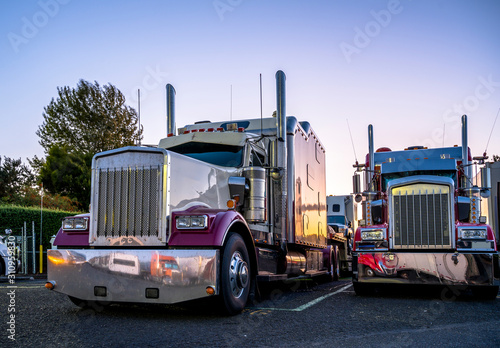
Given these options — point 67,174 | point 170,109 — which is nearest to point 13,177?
point 67,174

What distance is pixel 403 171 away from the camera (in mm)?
11047

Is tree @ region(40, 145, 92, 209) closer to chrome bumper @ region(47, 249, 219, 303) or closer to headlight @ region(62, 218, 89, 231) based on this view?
headlight @ region(62, 218, 89, 231)

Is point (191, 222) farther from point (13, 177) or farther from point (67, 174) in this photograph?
point (13, 177)

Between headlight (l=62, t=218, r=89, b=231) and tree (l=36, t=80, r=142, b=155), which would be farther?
tree (l=36, t=80, r=142, b=155)

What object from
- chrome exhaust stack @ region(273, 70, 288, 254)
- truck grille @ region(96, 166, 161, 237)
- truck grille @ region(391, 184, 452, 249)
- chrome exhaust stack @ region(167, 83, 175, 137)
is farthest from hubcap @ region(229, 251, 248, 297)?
chrome exhaust stack @ region(167, 83, 175, 137)

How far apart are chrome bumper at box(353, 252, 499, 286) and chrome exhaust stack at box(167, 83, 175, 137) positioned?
4.70 meters

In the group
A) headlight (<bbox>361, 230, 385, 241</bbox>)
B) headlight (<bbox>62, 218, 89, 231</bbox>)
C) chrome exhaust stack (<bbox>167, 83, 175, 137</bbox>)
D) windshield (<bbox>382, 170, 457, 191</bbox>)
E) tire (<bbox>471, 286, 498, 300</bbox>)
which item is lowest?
tire (<bbox>471, 286, 498, 300</bbox>)

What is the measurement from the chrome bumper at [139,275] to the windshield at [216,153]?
2.53 m

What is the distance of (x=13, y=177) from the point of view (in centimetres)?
3741

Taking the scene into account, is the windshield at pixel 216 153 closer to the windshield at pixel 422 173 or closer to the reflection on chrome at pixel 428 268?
the reflection on chrome at pixel 428 268

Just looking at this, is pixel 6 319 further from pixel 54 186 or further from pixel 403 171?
pixel 54 186

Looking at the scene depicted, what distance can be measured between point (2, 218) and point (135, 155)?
13564 millimetres

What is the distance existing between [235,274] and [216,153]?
8.33ft

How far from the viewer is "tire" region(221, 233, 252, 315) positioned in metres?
6.06
